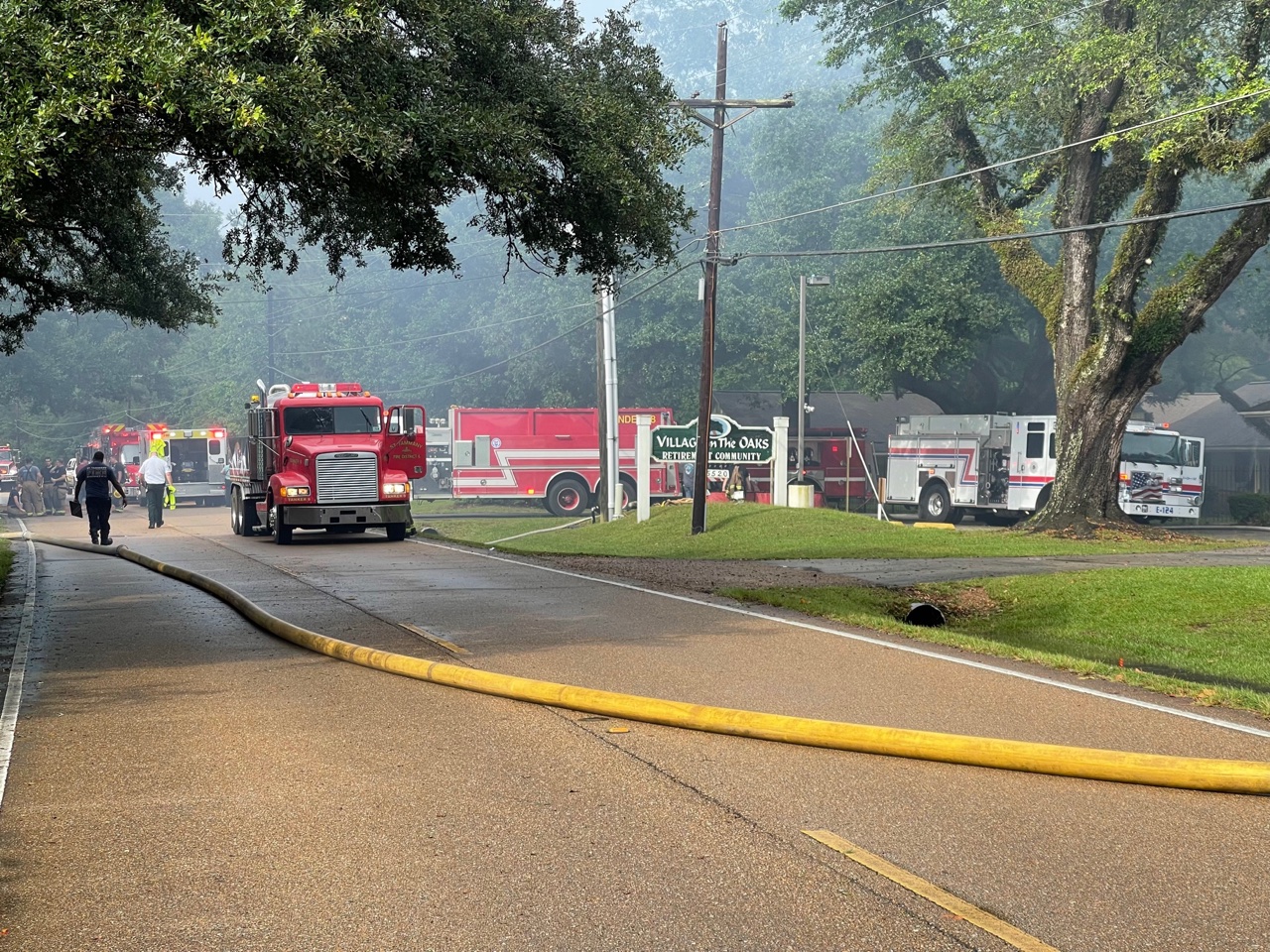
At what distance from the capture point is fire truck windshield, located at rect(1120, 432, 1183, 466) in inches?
1423

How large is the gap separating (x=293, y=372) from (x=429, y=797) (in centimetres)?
7970

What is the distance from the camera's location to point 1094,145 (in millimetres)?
28500

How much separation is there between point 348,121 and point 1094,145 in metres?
21.6

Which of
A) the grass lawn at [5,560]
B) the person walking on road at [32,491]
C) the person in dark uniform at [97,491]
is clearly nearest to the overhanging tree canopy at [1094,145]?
the person in dark uniform at [97,491]

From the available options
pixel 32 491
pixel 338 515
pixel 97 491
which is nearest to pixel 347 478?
pixel 338 515

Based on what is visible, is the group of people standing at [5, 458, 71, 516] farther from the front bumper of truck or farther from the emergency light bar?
the front bumper of truck

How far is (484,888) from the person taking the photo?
5.25m

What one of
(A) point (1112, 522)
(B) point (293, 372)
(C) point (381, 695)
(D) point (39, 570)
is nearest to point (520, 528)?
(A) point (1112, 522)

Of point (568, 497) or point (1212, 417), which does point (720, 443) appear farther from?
point (1212, 417)

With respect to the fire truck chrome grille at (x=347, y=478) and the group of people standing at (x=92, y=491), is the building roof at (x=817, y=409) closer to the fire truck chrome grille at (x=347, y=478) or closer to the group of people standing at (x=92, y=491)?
the group of people standing at (x=92, y=491)

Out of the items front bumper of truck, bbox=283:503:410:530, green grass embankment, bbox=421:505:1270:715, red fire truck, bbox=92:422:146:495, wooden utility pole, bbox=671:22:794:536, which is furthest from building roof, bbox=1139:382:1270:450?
red fire truck, bbox=92:422:146:495

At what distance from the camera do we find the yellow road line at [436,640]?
11.3 meters

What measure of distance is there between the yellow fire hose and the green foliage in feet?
118

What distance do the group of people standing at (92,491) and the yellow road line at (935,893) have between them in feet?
68.0
